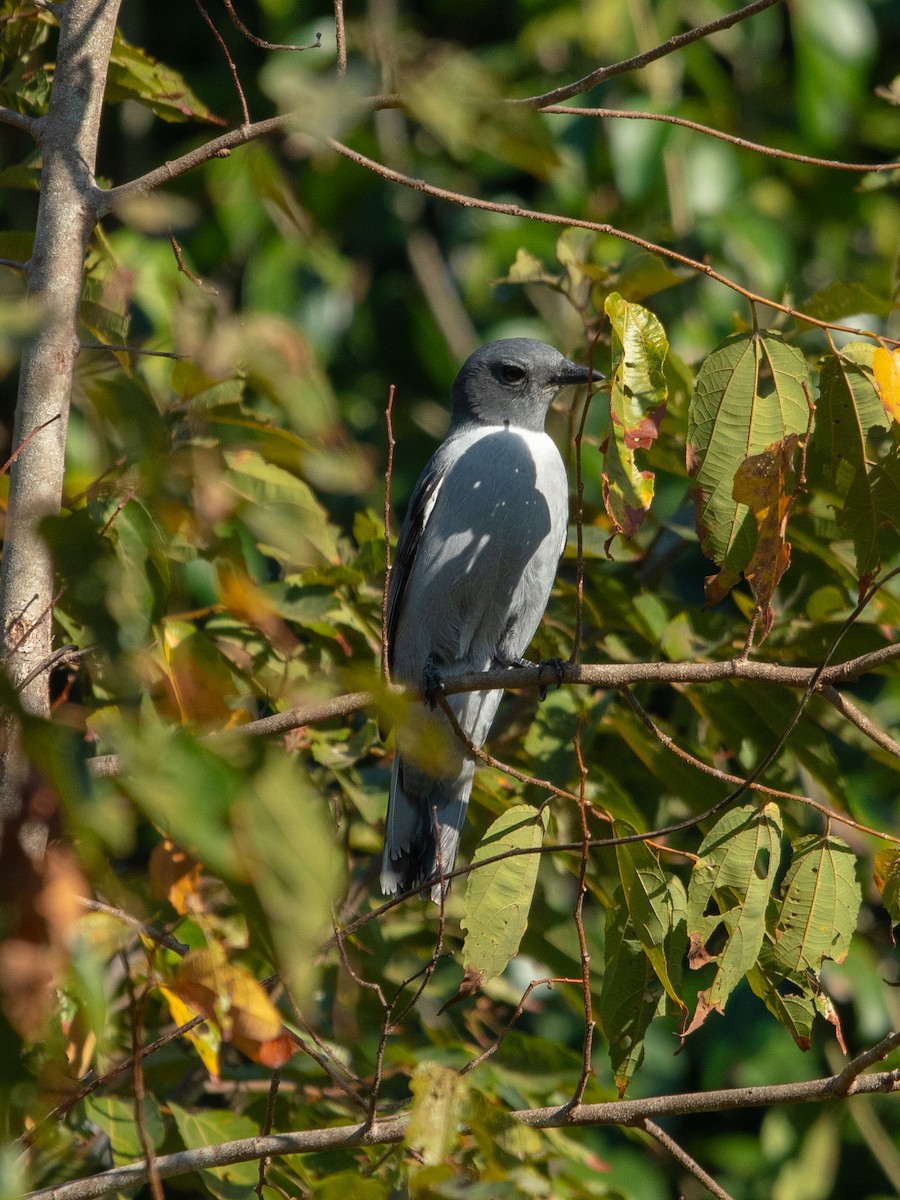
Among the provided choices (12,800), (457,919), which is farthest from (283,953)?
(457,919)

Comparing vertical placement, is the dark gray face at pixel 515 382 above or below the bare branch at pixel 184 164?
below

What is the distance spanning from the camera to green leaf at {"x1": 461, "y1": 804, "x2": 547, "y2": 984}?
91.5 inches

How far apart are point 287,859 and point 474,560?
2895 mm

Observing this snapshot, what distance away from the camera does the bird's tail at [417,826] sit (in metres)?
3.66

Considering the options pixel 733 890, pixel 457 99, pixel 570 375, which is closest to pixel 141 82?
pixel 570 375

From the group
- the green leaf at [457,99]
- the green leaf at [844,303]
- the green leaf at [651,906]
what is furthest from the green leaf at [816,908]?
the green leaf at [457,99]

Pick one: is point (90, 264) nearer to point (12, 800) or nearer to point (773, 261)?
point (12, 800)

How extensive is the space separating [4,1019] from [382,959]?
2089 millimetres

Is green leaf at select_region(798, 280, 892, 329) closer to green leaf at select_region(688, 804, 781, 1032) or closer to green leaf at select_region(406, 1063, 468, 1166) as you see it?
green leaf at select_region(688, 804, 781, 1032)

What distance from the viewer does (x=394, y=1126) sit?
7.04ft

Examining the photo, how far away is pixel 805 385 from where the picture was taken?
2.48m

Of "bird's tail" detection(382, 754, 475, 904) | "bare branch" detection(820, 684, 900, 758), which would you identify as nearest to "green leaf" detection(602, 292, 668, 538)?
"bare branch" detection(820, 684, 900, 758)

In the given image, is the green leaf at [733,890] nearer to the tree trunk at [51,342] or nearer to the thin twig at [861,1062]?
the thin twig at [861,1062]

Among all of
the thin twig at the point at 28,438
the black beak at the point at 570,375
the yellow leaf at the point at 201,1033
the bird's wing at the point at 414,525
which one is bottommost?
the bird's wing at the point at 414,525
